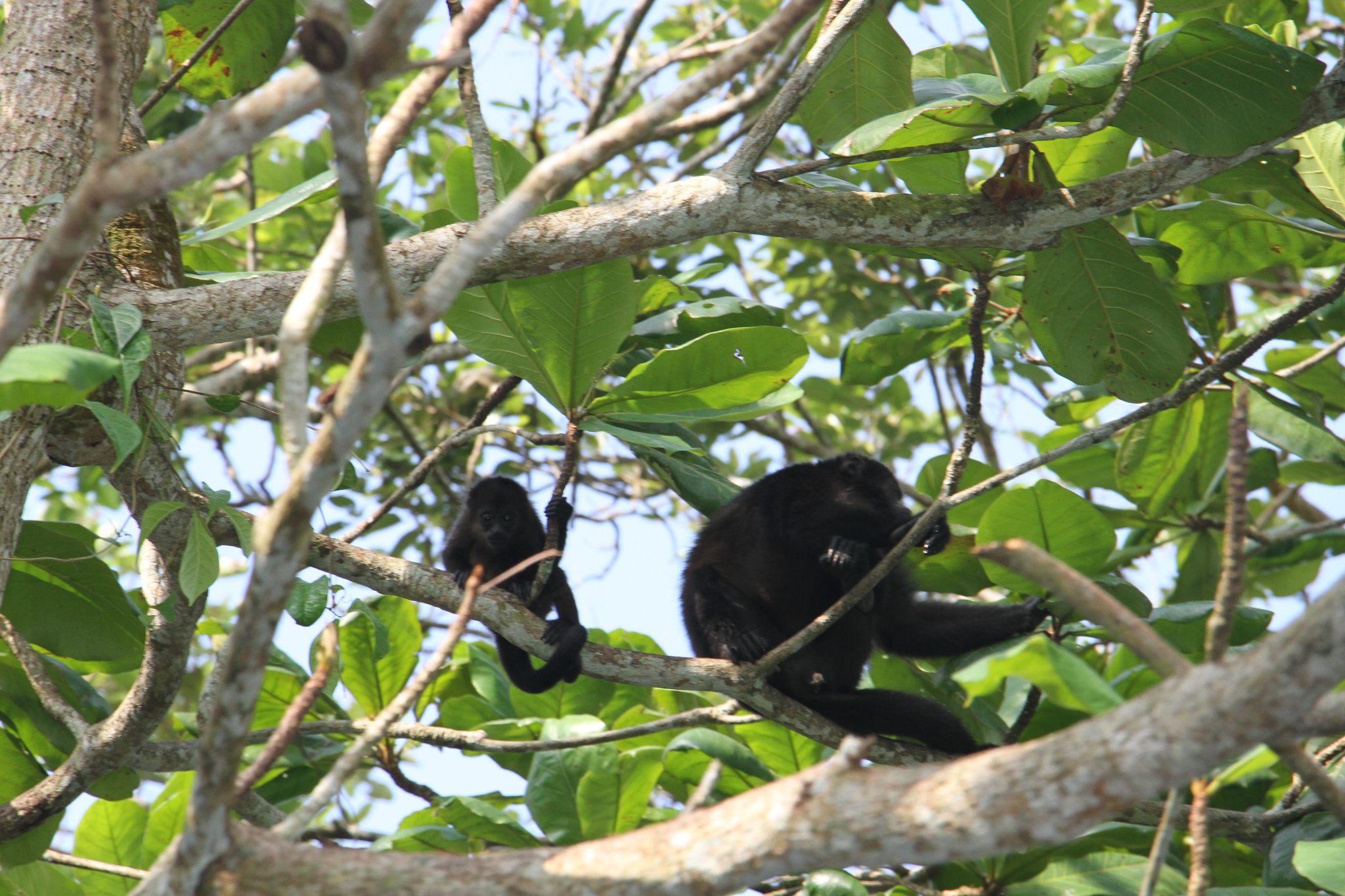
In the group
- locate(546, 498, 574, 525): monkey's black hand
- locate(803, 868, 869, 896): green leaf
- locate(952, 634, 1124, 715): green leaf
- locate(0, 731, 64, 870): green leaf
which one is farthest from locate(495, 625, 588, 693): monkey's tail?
locate(952, 634, 1124, 715): green leaf

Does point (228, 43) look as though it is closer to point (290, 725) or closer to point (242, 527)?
point (242, 527)

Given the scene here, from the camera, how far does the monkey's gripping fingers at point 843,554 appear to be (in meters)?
3.67

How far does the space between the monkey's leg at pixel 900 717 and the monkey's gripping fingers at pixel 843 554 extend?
16.8 inches

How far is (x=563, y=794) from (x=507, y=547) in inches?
55.8

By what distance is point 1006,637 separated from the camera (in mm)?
3697

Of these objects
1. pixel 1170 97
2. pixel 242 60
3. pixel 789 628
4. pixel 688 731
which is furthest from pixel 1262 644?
pixel 242 60

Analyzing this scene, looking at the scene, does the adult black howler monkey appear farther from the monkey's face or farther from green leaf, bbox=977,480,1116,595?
the monkey's face

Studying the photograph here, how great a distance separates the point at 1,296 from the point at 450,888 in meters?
1.68

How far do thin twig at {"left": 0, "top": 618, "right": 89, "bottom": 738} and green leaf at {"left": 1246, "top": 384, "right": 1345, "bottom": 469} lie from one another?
11.8 feet

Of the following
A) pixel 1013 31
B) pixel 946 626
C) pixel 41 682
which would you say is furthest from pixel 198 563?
pixel 946 626

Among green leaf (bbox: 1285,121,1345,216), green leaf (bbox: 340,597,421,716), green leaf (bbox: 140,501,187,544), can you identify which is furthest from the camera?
green leaf (bbox: 340,597,421,716)

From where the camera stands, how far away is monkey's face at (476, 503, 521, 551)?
4.17m

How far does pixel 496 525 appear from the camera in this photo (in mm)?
4199

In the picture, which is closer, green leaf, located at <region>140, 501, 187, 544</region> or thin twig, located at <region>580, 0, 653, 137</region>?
green leaf, located at <region>140, 501, 187, 544</region>
